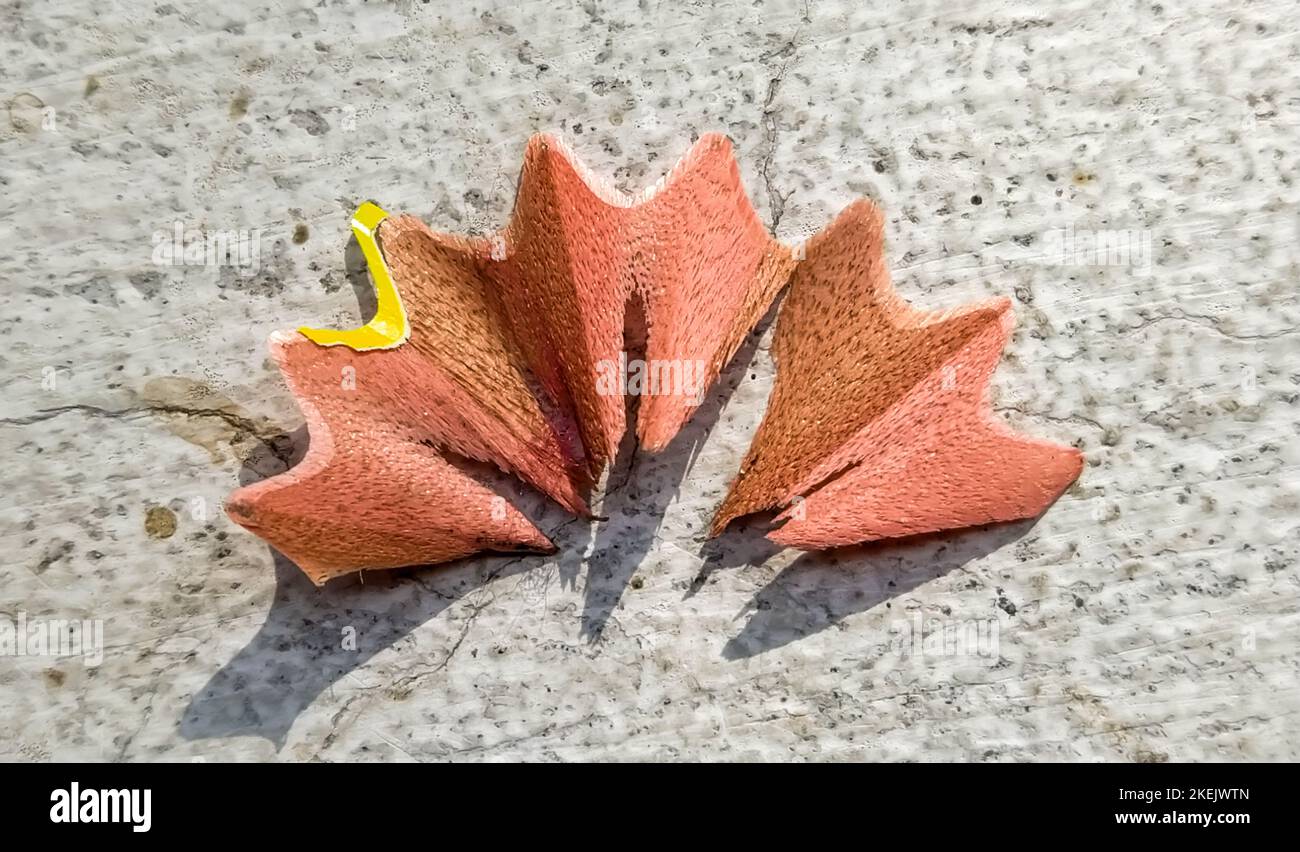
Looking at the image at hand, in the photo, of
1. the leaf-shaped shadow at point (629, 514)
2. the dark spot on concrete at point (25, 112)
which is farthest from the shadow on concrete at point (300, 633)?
the dark spot on concrete at point (25, 112)

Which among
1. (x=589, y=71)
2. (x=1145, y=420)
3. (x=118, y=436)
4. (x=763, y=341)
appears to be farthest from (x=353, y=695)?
(x=1145, y=420)

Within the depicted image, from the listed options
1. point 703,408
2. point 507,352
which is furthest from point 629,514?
point 507,352

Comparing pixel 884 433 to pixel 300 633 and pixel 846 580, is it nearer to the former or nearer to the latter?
pixel 846 580

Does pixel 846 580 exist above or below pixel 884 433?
below

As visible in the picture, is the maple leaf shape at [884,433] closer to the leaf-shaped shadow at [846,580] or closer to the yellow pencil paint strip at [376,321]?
the leaf-shaped shadow at [846,580]

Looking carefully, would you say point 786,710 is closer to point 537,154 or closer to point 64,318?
point 537,154

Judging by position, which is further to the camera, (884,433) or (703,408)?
(703,408)

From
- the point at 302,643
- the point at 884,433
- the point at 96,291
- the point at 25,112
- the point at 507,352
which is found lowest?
the point at 302,643
